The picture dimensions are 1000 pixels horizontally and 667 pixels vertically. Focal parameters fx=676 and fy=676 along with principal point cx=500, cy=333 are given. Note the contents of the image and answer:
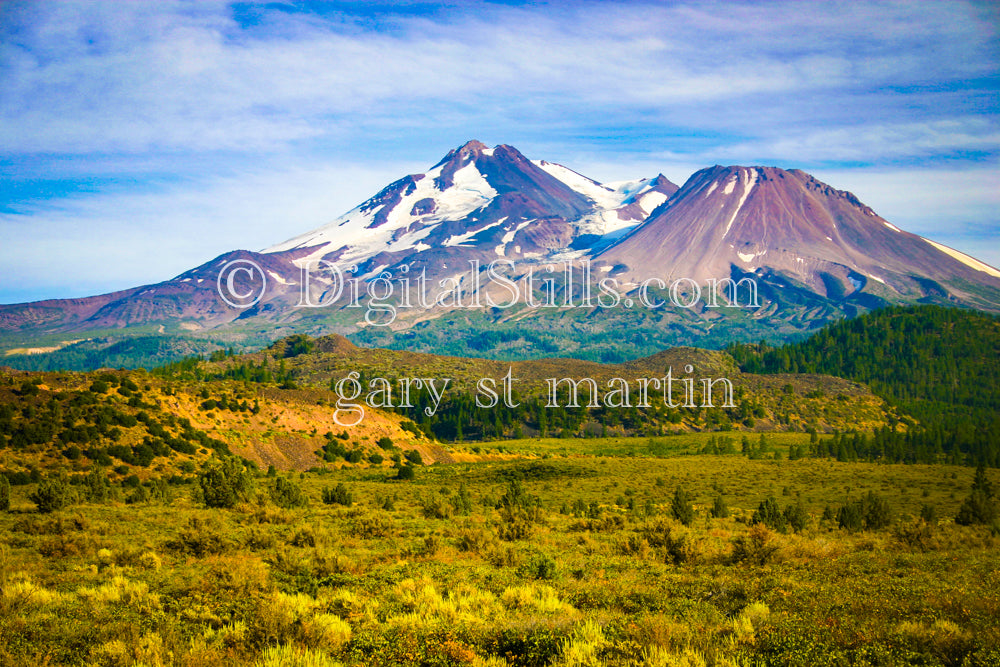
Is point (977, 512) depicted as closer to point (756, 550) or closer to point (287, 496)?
point (756, 550)

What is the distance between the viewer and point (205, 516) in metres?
24.5

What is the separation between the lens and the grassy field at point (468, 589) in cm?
980

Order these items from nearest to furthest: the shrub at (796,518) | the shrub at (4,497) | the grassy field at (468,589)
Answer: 1. the grassy field at (468,589)
2. the shrub at (4,497)
3. the shrub at (796,518)

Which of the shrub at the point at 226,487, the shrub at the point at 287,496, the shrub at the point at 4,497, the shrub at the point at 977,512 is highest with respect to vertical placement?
the shrub at the point at 4,497

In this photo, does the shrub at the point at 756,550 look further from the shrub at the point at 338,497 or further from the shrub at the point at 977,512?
the shrub at the point at 338,497

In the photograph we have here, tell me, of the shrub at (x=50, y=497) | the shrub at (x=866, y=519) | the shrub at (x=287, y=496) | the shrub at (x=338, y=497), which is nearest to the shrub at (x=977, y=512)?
the shrub at (x=866, y=519)

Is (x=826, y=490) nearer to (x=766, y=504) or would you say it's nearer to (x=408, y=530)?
(x=766, y=504)

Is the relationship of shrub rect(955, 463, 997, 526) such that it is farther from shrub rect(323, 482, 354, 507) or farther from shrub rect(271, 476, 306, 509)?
shrub rect(271, 476, 306, 509)

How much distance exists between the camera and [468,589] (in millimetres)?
13711

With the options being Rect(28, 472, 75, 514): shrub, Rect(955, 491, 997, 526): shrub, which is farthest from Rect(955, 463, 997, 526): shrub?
Rect(28, 472, 75, 514): shrub

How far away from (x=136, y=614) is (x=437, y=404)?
127 meters

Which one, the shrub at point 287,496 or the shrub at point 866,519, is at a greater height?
the shrub at point 287,496

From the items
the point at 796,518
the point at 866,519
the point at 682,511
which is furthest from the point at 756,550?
the point at 866,519

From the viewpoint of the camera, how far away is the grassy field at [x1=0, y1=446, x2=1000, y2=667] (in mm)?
9805
